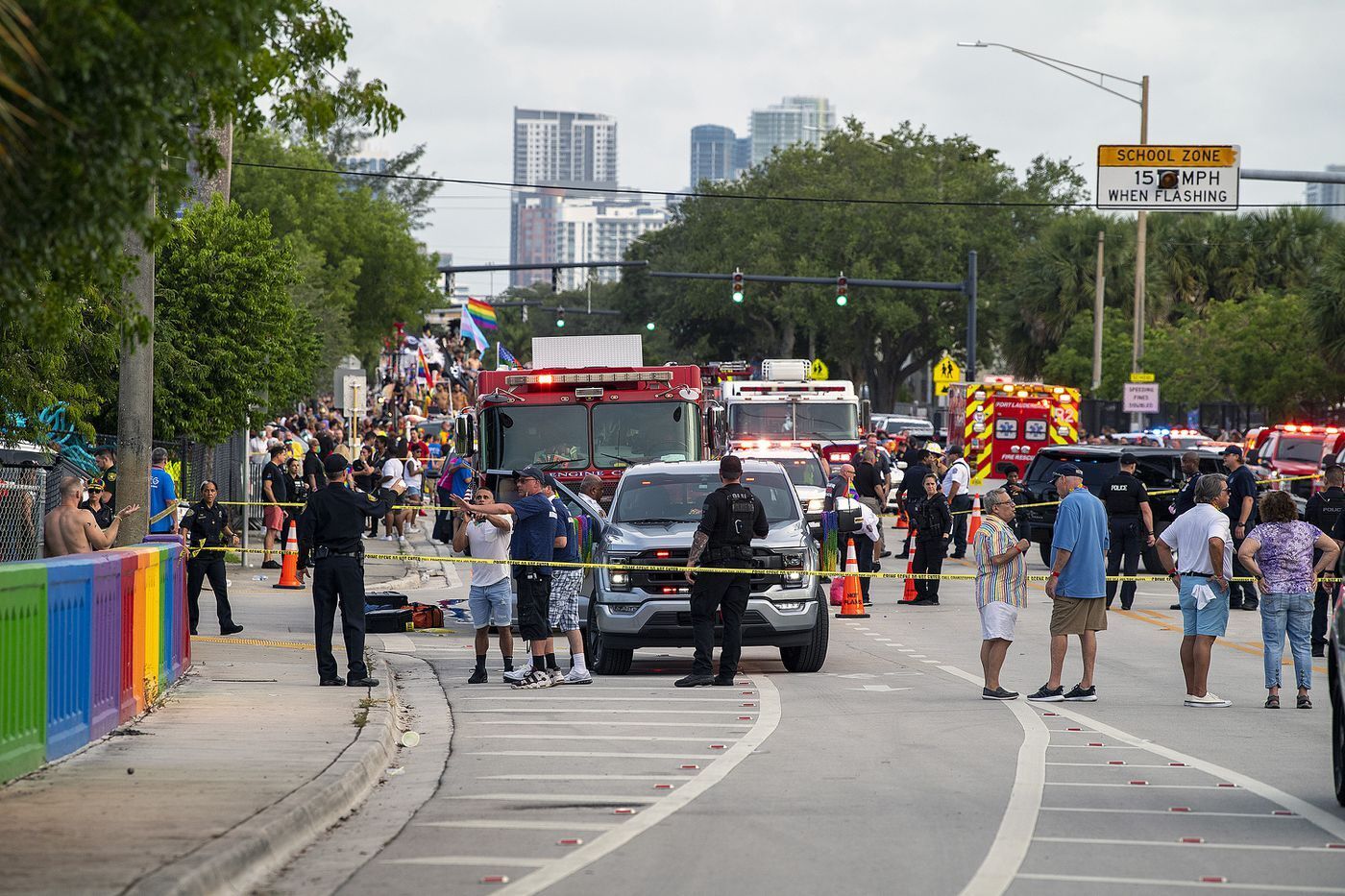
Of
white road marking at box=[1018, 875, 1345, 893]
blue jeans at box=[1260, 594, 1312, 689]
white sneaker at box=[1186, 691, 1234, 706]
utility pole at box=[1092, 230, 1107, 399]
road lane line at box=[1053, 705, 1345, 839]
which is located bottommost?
white sneaker at box=[1186, 691, 1234, 706]

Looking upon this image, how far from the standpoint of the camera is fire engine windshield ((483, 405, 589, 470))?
78.9 feet

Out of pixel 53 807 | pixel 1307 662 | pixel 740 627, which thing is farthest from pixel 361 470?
pixel 53 807

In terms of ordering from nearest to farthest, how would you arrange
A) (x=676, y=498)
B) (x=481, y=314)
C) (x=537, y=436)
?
(x=676, y=498) < (x=537, y=436) < (x=481, y=314)

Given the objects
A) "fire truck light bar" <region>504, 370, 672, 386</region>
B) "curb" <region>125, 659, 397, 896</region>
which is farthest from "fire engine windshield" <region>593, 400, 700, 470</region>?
"curb" <region>125, 659, 397, 896</region>

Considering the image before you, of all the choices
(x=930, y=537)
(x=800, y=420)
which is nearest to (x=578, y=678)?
(x=930, y=537)

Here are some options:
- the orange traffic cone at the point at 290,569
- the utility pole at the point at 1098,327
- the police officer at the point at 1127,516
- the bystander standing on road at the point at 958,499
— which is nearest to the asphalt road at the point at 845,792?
the police officer at the point at 1127,516

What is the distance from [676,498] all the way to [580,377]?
6.72 meters

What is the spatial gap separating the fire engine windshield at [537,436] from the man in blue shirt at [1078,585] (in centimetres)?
969

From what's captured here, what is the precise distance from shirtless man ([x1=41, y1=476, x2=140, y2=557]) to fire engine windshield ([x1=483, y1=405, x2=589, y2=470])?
9.36m

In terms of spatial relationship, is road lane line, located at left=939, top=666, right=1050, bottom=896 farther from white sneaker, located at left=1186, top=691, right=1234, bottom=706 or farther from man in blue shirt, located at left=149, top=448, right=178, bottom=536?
Answer: man in blue shirt, located at left=149, top=448, right=178, bottom=536

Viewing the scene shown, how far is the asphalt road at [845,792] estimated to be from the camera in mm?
8305

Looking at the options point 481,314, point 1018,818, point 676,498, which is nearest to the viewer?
point 1018,818

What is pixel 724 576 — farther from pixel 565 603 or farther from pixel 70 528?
pixel 70 528

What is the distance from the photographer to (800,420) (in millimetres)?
38000
